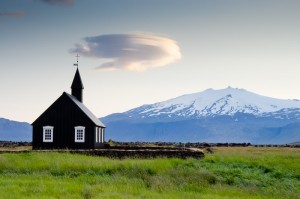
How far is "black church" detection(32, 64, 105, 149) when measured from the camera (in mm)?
54938

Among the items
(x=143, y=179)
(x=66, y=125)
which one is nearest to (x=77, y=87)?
(x=66, y=125)

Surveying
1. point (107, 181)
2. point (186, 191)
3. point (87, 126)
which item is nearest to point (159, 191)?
point (186, 191)

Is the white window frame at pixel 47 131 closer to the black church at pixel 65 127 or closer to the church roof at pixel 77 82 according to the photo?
the black church at pixel 65 127

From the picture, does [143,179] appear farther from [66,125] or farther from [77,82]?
[77,82]

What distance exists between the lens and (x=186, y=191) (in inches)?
936

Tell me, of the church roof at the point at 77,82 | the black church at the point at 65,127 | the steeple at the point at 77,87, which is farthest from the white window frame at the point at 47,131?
the church roof at the point at 77,82

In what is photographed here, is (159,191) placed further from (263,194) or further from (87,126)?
(87,126)

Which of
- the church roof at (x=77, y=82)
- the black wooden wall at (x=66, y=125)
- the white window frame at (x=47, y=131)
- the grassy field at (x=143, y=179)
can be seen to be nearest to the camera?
the grassy field at (x=143, y=179)

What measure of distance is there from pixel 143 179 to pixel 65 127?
95.7 feet

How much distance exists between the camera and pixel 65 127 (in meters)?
55.0

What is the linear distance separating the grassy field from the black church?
20179 mm

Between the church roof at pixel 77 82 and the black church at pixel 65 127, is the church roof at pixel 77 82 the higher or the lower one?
the higher one

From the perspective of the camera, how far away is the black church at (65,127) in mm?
54938

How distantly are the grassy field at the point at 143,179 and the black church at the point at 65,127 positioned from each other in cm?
2018
